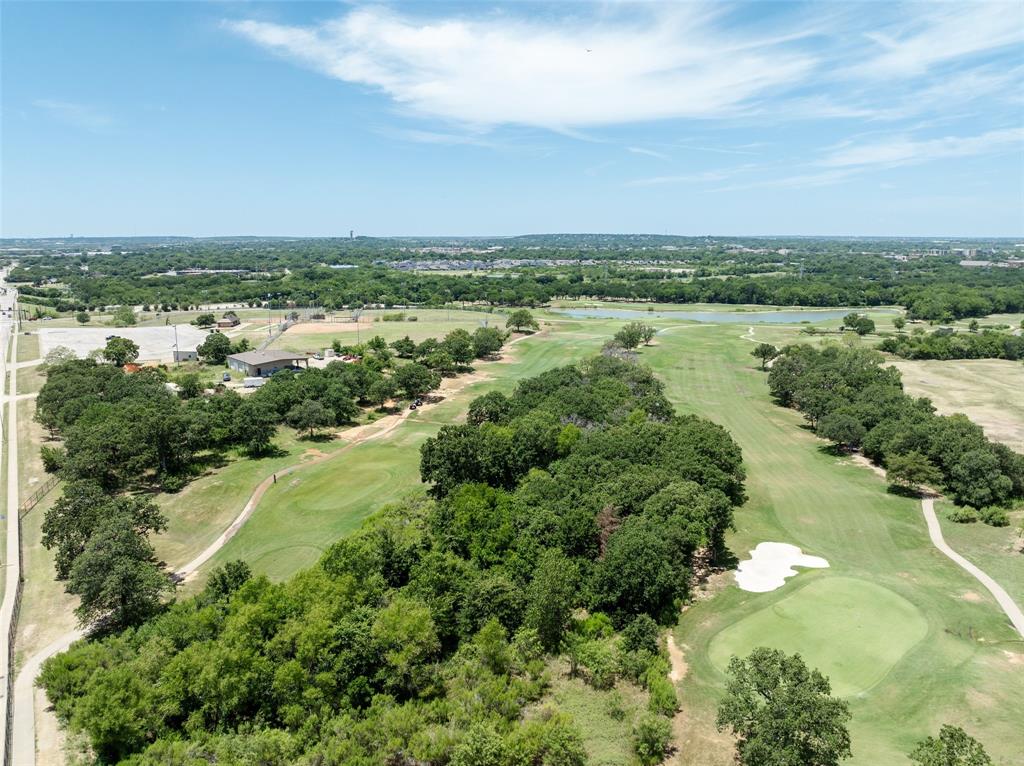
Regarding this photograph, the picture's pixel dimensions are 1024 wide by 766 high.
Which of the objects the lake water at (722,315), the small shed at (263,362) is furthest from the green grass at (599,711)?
the lake water at (722,315)

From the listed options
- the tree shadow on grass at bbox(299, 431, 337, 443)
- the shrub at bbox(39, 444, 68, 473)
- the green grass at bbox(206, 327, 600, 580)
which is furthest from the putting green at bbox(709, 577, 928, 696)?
the shrub at bbox(39, 444, 68, 473)

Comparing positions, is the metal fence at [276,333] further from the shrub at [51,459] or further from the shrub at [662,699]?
the shrub at [662,699]

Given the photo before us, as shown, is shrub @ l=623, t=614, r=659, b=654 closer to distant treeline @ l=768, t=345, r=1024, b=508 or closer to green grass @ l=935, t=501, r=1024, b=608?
green grass @ l=935, t=501, r=1024, b=608

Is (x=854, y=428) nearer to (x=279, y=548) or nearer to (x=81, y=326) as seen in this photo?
(x=279, y=548)

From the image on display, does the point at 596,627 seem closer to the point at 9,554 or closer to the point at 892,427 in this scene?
the point at 9,554

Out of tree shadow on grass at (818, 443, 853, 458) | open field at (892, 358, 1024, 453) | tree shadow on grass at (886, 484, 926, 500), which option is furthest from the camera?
open field at (892, 358, 1024, 453)
